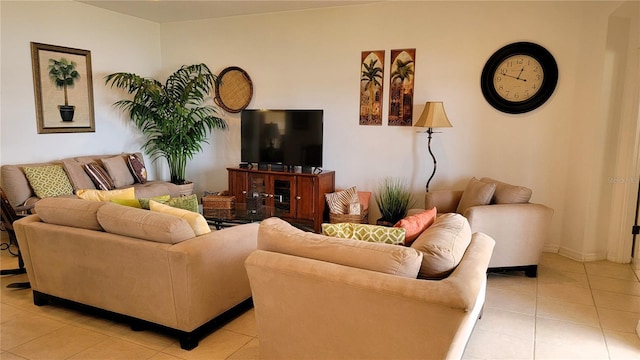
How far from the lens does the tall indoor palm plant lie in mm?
5598

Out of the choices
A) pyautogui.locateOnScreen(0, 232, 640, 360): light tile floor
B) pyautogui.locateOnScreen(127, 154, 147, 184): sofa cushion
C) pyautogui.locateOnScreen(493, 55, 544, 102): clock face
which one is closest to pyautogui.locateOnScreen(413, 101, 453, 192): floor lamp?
pyautogui.locateOnScreen(493, 55, 544, 102): clock face

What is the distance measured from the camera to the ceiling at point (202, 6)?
513 cm

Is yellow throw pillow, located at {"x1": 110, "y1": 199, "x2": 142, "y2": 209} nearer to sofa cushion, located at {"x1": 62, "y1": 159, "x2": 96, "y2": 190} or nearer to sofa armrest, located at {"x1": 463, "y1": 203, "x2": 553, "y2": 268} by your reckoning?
sofa cushion, located at {"x1": 62, "y1": 159, "x2": 96, "y2": 190}

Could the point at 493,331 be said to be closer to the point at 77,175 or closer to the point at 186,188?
the point at 186,188

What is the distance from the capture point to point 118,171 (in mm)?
5312

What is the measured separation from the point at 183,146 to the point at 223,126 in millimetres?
629

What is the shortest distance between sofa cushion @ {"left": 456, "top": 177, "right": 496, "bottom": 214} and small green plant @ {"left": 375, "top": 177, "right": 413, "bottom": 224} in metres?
0.82

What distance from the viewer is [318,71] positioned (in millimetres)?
5402

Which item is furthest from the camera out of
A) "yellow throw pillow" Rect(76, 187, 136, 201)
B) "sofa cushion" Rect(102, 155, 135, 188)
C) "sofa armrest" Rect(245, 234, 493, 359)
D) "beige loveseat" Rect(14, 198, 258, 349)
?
"sofa cushion" Rect(102, 155, 135, 188)

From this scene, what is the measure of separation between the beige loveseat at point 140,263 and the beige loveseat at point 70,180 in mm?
1641

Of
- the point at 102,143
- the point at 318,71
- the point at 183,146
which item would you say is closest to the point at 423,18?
the point at 318,71

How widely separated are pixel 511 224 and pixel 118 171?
448cm

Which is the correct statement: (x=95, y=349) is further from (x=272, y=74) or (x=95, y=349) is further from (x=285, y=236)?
(x=272, y=74)

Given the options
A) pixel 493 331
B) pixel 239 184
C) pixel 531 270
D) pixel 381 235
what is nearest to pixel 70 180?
pixel 239 184
